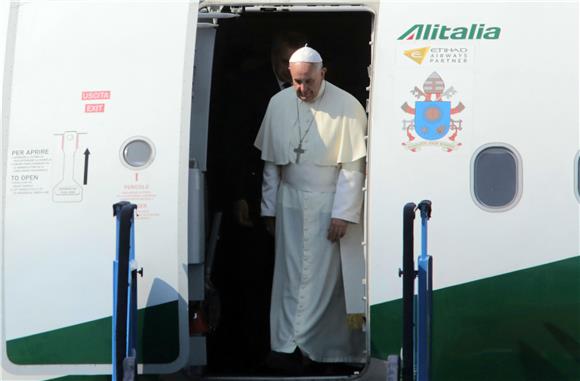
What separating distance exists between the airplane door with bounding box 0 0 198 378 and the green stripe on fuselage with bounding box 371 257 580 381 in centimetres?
127

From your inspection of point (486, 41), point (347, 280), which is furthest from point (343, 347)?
point (486, 41)

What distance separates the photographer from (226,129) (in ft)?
24.7

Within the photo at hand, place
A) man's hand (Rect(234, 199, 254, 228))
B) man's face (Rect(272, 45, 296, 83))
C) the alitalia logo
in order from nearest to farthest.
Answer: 1. the alitalia logo
2. man's hand (Rect(234, 199, 254, 228))
3. man's face (Rect(272, 45, 296, 83))

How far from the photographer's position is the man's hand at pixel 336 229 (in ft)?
21.8

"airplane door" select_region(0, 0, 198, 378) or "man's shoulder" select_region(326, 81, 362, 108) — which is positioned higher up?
"man's shoulder" select_region(326, 81, 362, 108)

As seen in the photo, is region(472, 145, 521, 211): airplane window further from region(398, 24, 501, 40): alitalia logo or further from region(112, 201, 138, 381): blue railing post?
region(112, 201, 138, 381): blue railing post

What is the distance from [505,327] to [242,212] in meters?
1.93

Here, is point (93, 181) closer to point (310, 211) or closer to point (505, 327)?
point (310, 211)

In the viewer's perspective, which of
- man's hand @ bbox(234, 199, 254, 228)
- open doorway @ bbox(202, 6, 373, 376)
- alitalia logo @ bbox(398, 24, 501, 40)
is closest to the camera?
alitalia logo @ bbox(398, 24, 501, 40)

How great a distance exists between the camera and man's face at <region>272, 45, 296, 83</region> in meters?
7.59

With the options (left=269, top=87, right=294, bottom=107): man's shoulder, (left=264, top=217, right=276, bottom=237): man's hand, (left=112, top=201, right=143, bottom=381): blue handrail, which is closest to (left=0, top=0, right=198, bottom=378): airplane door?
(left=112, top=201, right=143, bottom=381): blue handrail

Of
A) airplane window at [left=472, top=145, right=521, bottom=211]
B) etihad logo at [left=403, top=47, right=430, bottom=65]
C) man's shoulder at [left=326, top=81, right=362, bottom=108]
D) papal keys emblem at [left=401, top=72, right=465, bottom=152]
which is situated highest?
etihad logo at [left=403, top=47, right=430, bottom=65]

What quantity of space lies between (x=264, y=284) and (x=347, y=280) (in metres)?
1.17

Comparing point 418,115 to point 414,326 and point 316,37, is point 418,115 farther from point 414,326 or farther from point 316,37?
point 316,37
